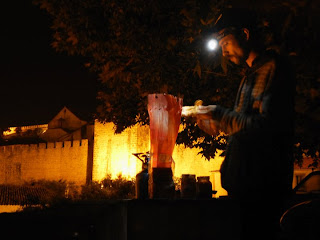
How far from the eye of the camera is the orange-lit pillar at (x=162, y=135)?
8.47 feet

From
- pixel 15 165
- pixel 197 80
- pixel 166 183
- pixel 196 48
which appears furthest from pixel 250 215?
pixel 15 165

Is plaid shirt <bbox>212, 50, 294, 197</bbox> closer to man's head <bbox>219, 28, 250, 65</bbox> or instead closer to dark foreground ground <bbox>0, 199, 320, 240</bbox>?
man's head <bbox>219, 28, 250, 65</bbox>

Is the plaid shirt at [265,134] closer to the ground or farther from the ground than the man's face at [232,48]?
closer to the ground

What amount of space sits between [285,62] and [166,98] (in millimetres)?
1010

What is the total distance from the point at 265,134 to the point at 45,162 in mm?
33926

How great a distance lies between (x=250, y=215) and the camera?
5.68 ft

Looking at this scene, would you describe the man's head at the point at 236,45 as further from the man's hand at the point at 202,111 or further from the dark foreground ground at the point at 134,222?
the dark foreground ground at the point at 134,222

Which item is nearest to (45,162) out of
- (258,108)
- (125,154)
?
(125,154)

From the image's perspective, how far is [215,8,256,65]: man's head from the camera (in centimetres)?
185

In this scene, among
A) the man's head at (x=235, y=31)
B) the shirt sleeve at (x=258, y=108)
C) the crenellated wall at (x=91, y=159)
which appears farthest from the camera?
the crenellated wall at (x=91, y=159)

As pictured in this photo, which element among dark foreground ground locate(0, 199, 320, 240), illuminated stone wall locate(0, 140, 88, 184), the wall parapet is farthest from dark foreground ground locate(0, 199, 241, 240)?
the wall parapet

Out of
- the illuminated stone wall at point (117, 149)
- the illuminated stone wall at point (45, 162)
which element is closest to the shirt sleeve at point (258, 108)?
the illuminated stone wall at point (117, 149)

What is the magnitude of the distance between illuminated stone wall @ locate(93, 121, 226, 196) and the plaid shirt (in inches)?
770

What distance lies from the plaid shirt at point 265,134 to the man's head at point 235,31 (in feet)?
0.56
